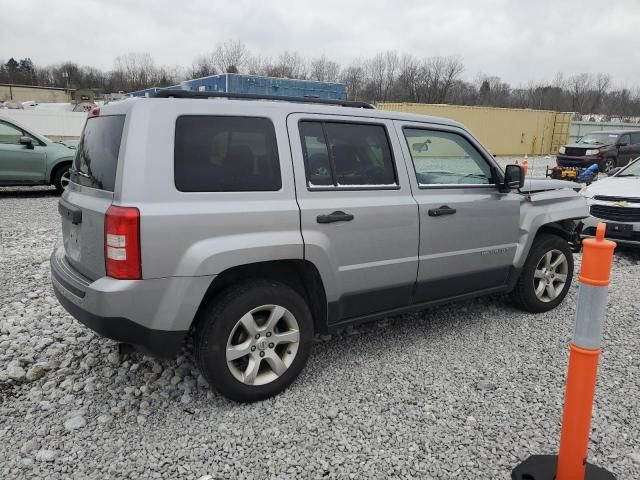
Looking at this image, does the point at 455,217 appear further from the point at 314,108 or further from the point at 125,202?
the point at 125,202

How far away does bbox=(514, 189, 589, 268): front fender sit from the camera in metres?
4.34

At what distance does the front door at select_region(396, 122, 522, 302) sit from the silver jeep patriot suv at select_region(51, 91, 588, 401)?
0.05ft

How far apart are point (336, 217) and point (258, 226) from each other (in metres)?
0.55

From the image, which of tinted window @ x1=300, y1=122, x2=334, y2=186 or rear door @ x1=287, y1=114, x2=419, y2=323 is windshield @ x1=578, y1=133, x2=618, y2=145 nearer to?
rear door @ x1=287, y1=114, x2=419, y2=323

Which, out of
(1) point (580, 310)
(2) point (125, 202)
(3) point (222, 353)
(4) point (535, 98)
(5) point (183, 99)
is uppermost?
(4) point (535, 98)

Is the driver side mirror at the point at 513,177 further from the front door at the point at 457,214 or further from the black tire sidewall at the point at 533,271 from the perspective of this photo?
the black tire sidewall at the point at 533,271

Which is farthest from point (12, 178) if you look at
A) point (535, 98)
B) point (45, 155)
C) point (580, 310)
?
point (535, 98)

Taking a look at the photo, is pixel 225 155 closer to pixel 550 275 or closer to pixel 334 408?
pixel 334 408

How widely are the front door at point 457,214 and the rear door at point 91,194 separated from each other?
1989mm

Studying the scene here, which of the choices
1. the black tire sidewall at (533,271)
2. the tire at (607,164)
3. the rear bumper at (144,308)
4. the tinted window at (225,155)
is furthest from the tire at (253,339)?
the tire at (607,164)

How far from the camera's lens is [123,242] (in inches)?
102

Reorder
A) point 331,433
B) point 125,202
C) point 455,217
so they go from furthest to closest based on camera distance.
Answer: point 455,217 < point 331,433 < point 125,202

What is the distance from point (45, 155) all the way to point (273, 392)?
9.71 m

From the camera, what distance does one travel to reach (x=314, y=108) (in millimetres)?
3336
